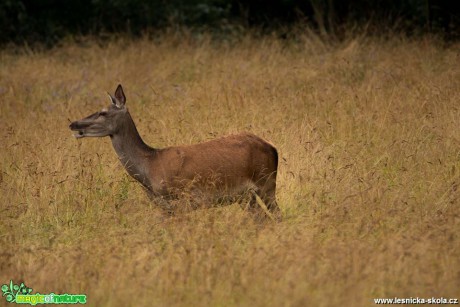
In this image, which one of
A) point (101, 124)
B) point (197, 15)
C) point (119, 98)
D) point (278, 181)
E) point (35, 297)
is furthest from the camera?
point (197, 15)

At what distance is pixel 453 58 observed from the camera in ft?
40.2

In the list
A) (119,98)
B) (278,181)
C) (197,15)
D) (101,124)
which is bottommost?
(197,15)

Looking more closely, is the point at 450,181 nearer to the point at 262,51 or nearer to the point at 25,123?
the point at 25,123

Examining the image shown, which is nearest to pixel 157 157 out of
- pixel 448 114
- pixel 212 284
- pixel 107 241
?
pixel 107 241

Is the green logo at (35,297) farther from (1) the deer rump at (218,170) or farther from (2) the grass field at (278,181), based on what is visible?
(1) the deer rump at (218,170)

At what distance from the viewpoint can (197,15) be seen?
18234 millimetres

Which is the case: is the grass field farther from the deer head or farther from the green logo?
the deer head

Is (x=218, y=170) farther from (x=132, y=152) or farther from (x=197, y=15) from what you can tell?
(x=197, y=15)

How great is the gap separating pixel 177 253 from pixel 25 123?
502 centimetres

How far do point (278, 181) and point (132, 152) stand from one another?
4.32 feet

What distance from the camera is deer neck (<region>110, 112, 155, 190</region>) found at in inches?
286

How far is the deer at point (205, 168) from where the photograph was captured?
711 cm

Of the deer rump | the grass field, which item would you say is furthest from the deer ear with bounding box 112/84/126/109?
the grass field

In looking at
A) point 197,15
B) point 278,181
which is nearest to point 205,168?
point 278,181
